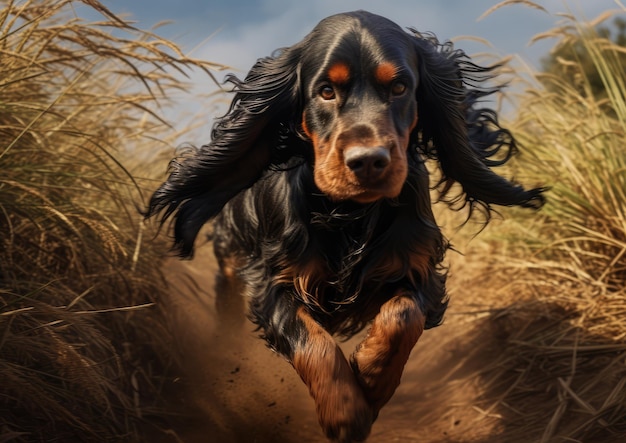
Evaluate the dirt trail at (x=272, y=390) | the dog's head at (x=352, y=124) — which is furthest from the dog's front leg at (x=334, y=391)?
the dirt trail at (x=272, y=390)

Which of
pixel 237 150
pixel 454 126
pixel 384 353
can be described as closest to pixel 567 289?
pixel 454 126

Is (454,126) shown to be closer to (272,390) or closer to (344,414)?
(344,414)

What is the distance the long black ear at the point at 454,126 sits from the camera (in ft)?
9.64

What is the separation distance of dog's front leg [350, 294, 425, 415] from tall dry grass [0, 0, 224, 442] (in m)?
0.81

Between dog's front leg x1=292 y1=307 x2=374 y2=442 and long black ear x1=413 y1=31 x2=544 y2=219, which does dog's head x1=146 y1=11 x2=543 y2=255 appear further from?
dog's front leg x1=292 y1=307 x2=374 y2=442

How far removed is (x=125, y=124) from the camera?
476 cm

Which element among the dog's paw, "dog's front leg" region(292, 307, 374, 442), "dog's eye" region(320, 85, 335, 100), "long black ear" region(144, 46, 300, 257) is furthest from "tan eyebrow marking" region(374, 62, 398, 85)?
the dog's paw

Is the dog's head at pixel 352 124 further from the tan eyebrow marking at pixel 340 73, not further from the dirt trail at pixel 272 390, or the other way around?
the dirt trail at pixel 272 390

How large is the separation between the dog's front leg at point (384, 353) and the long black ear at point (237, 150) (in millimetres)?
804

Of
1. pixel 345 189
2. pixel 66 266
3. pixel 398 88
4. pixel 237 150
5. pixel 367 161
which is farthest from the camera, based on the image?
pixel 66 266

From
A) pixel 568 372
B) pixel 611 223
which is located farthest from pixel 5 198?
pixel 611 223

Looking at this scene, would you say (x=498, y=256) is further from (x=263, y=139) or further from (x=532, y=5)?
(x=263, y=139)

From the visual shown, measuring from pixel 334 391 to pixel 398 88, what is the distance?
3.20 ft

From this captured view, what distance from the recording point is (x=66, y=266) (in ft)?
12.1
